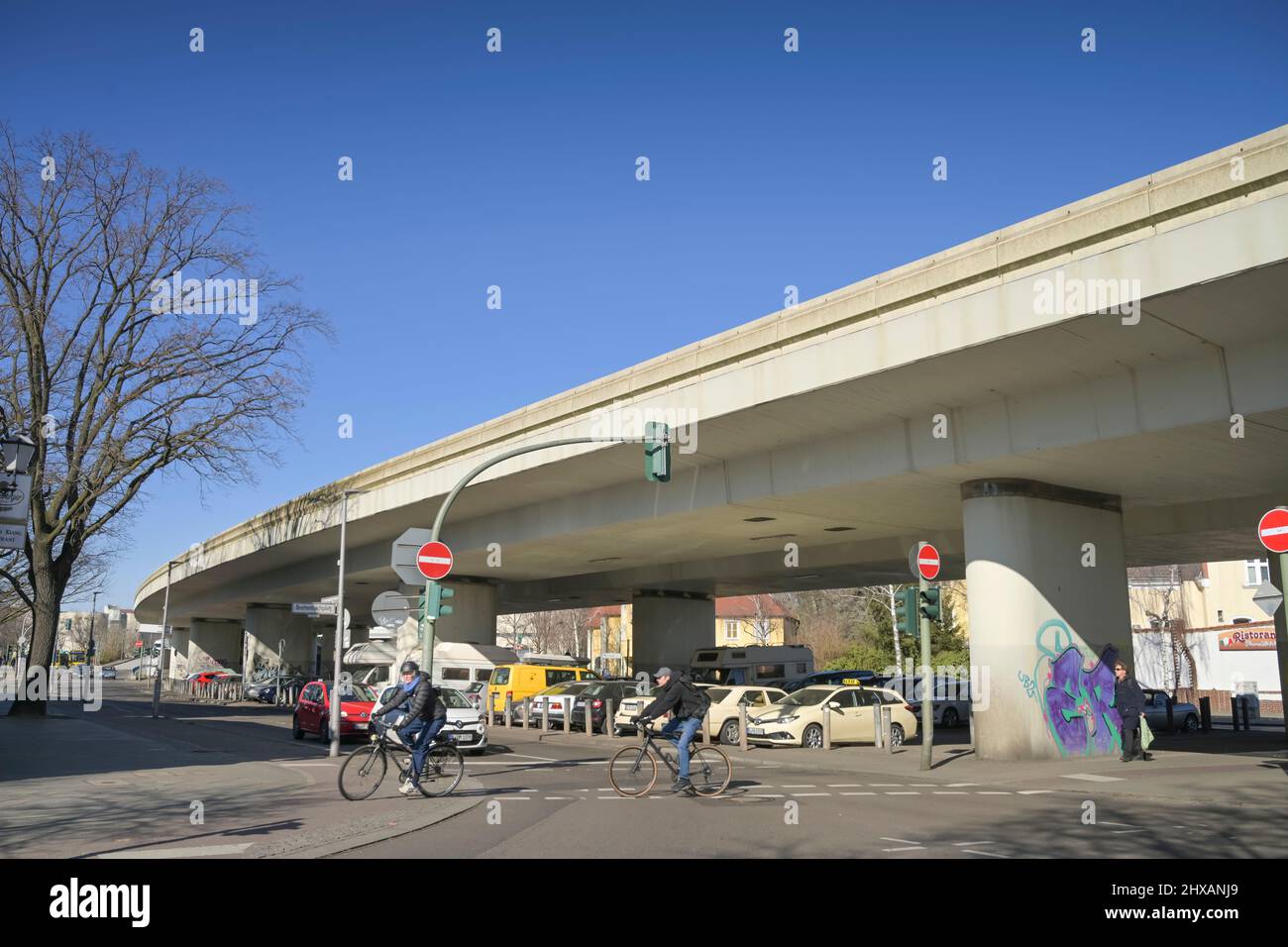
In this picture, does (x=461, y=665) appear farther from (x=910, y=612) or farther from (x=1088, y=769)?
(x=1088, y=769)

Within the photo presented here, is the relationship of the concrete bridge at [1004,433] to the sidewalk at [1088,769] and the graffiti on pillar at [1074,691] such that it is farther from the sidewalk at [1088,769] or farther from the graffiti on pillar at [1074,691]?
the sidewalk at [1088,769]

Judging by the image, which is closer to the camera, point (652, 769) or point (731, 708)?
point (652, 769)

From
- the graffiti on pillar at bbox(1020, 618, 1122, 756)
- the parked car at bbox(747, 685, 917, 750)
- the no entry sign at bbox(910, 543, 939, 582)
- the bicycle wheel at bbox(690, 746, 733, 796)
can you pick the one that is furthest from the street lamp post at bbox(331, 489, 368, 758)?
the graffiti on pillar at bbox(1020, 618, 1122, 756)

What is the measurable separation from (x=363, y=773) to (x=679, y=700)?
3951 mm

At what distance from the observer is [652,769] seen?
1334 cm

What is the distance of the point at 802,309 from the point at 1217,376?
658cm

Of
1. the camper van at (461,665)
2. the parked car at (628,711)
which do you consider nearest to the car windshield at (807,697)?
the parked car at (628,711)

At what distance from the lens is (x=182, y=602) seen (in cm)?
7025

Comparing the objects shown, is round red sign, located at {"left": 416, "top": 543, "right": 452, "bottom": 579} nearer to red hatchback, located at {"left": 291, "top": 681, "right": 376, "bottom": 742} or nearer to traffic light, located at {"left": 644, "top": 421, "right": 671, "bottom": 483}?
traffic light, located at {"left": 644, "top": 421, "right": 671, "bottom": 483}

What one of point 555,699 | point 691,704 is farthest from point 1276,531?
point 555,699

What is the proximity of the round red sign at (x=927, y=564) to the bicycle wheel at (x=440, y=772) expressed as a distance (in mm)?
9032

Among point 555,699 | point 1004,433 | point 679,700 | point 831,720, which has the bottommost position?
point 831,720

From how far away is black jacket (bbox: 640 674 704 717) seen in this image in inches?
509
